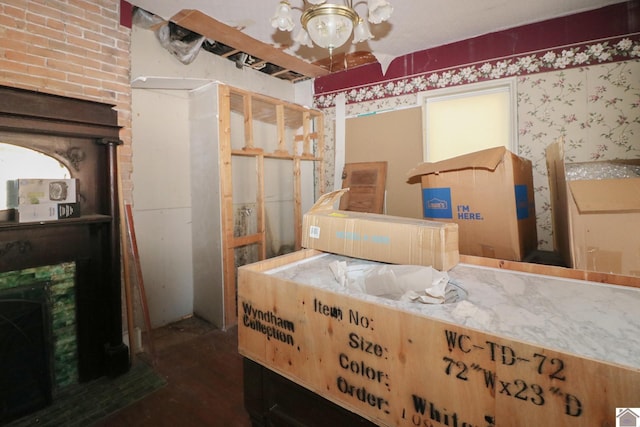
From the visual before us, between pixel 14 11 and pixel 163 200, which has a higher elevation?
pixel 14 11

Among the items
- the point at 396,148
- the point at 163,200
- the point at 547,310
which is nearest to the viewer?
the point at 547,310

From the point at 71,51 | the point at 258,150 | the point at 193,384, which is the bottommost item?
the point at 193,384

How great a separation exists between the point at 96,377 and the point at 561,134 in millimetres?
3866

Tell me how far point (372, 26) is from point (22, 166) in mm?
2713

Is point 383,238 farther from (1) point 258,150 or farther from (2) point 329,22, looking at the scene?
(1) point 258,150

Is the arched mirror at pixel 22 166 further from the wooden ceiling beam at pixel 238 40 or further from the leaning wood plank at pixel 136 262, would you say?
the wooden ceiling beam at pixel 238 40

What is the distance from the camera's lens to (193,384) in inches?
81.0

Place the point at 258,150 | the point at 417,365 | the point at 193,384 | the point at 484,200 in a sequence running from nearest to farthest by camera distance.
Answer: the point at 417,365, the point at 484,200, the point at 193,384, the point at 258,150

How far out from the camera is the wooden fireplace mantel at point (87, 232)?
1.84 metres

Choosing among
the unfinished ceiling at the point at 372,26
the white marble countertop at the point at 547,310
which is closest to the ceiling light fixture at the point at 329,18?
the unfinished ceiling at the point at 372,26

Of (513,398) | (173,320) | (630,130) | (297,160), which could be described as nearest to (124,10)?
(297,160)

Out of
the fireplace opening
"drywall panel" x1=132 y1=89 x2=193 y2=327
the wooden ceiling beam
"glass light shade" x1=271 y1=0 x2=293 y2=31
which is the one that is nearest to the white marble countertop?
"glass light shade" x1=271 y1=0 x2=293 y2=31

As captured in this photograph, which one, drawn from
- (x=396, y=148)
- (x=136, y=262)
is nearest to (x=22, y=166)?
(x=136, y=262)

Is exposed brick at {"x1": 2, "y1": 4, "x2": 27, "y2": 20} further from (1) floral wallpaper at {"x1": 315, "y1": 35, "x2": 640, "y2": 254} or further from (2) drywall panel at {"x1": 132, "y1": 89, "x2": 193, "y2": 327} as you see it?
(1) floral wallpaper at {"x1": 315, "y1": 35, "x2": 640, "y2": 254}
